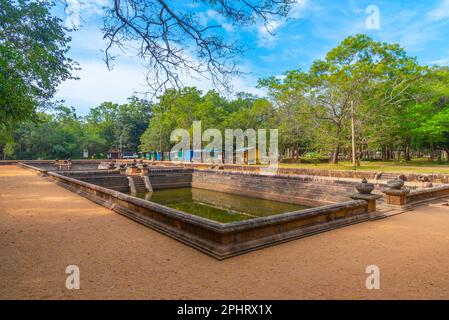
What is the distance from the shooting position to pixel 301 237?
18.1ft

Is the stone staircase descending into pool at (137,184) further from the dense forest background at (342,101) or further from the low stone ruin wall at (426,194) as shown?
the low stone ruin wall at (426,194)

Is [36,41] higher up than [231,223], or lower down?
higher up

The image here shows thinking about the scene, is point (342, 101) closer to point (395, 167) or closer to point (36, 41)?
point (395, 167)

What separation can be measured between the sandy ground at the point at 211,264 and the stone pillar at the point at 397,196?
69.5 inches

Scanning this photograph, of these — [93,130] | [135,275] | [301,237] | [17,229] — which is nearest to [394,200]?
[301,237]

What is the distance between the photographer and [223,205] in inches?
564

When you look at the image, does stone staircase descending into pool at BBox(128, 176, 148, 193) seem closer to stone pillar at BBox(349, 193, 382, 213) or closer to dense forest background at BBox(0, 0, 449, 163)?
dense forest background at BBox(0, 0, 449, 163)

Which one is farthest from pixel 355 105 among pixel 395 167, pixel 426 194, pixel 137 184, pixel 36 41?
pixel 36 41

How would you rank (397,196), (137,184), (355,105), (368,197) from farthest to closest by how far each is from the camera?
(355,105), (137,184), (397,196), (368,197)

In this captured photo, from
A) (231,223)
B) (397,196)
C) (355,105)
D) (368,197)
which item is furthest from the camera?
(355,105)

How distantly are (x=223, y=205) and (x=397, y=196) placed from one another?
26.2 feet

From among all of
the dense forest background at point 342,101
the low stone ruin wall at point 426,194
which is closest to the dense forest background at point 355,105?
the dense forest background at point 342,101

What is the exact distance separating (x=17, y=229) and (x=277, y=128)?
28.9 meters

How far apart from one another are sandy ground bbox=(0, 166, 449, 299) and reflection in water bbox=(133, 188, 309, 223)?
217 inches
